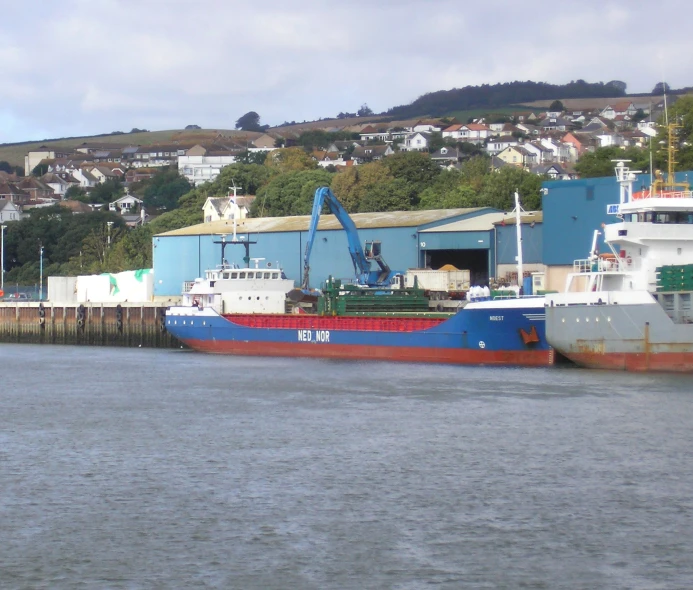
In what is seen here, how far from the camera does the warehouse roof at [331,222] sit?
5705 cm

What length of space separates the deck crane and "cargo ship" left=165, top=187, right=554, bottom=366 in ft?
0.17

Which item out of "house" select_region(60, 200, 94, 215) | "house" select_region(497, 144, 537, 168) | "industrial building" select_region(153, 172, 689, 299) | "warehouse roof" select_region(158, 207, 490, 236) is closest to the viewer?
"industrial building" select_region(153, 172, 689, 299)

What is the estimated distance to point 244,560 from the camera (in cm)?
1595

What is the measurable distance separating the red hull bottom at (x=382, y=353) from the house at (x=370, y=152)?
121 meters

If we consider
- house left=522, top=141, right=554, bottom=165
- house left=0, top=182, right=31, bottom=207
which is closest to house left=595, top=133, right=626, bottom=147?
house left=522, top=141, right=554, bottom=165

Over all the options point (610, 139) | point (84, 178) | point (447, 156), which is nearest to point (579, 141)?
point (610, 139)

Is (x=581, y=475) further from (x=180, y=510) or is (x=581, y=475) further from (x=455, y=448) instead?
(x=180, y=510)

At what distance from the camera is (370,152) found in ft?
584

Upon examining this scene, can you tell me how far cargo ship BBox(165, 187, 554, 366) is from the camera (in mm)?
38250

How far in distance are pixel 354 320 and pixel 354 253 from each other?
26.4 ft

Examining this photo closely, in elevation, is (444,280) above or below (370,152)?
below

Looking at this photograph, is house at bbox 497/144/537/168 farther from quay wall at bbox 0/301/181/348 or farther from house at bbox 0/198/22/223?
quay wall at bbox 0/301/181/348

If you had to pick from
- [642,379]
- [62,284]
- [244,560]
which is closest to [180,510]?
[244,560]

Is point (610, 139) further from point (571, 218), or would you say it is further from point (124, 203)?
point (571, 218)
